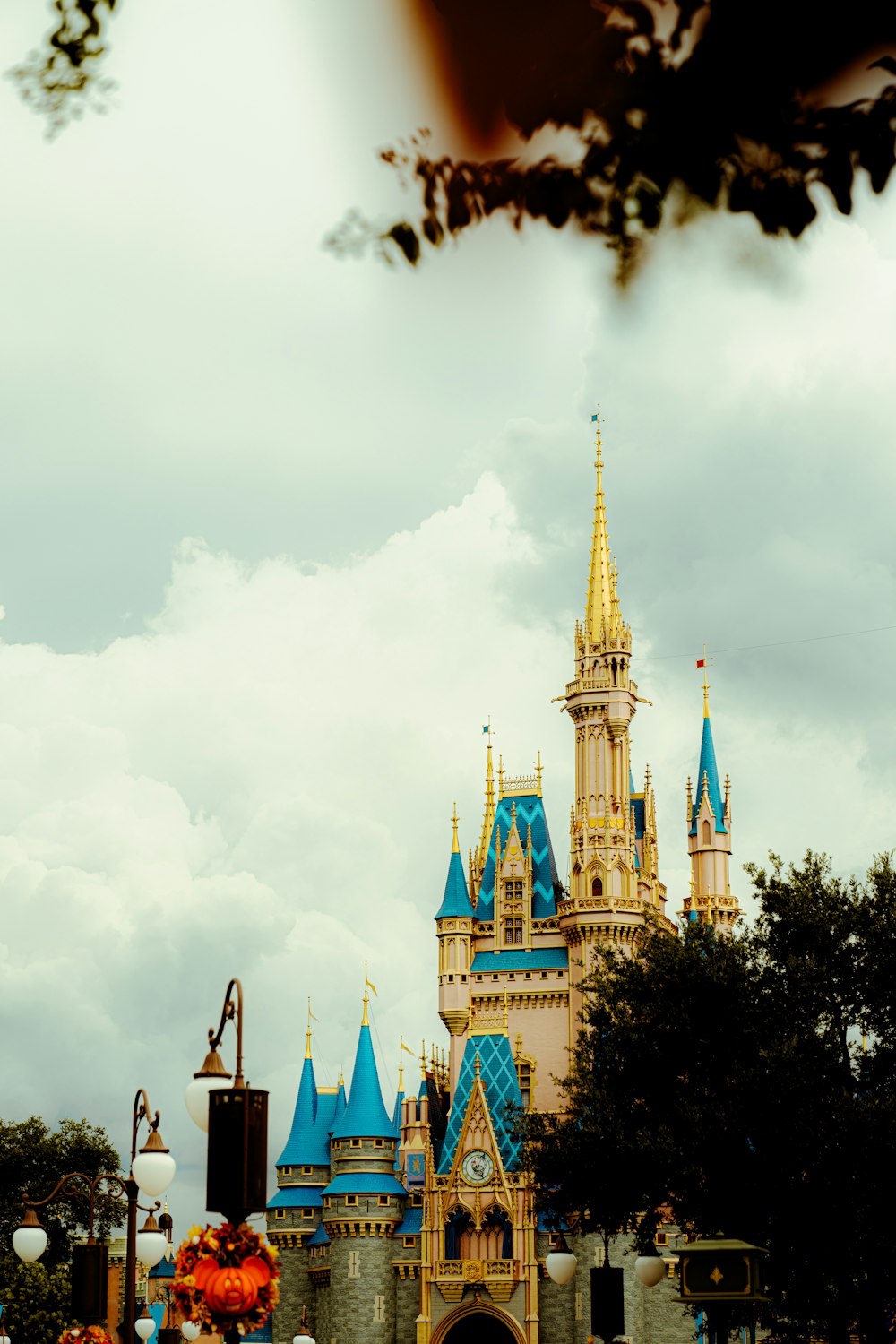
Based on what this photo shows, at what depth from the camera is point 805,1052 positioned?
43.2 metres

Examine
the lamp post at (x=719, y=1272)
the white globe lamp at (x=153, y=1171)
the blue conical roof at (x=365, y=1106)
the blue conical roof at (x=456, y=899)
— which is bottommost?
the lamp post at (x=719, y=1272)

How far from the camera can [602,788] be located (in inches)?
3241

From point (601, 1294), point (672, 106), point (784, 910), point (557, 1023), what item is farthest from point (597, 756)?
point (672, 106)

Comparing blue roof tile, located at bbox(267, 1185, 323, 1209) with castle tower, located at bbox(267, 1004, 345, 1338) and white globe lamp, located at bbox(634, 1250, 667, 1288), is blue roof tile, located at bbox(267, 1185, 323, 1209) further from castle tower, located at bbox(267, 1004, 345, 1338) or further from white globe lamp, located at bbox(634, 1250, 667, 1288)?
white globe lamp, located at bbox(634, 1250, 667, 1288)

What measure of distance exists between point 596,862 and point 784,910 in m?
36.0

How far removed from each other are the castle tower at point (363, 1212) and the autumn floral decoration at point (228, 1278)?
5980 cm

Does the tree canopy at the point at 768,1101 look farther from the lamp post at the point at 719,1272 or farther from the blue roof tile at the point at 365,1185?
the blue roof tile at the point at 365,1185

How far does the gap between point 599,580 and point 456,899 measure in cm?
1755

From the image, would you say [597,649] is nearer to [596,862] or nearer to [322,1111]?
[596,862]

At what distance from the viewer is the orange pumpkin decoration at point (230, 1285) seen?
1633cm

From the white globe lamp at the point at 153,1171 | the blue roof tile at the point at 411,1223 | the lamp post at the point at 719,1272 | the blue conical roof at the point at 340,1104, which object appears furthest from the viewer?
the blue conical roof at the point at 340,1104

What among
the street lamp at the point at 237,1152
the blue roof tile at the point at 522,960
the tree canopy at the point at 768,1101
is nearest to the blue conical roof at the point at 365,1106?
the blue roof tile at the point at 522,960

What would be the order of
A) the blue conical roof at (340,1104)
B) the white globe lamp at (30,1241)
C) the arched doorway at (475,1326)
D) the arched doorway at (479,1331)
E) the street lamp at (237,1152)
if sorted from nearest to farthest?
the street lamp at (237,1152) → the white globe lamp at (30,1241) → the arched doorway at (475,1326) → the arched doorway at (479,1331) → the blue conical roof at (340,1104)

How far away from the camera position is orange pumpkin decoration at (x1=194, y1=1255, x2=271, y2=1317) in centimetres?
1633
